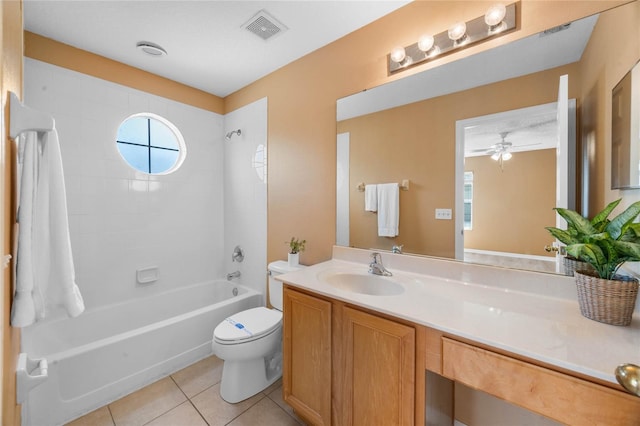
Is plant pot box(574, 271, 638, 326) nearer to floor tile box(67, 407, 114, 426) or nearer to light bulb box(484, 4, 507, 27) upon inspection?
light bulb box(484, 4, 507, 27)

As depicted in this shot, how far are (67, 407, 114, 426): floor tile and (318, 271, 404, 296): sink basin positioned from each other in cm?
153

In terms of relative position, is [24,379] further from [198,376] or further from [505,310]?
[505,310]

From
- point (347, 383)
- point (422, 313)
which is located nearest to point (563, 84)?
point (422, 313)

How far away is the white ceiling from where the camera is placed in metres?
1.60

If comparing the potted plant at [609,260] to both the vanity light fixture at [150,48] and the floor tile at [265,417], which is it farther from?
the vanity light fixture at [150,48]

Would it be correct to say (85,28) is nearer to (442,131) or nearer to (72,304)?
(72,304)

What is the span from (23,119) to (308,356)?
145cm

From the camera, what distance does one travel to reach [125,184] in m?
2.31

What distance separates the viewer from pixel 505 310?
104 cm

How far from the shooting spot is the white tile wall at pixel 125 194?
2023mm

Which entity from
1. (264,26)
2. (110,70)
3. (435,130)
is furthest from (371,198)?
(110,70)

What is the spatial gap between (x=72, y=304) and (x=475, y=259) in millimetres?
1774

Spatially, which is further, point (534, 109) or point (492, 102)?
point (492, 102)

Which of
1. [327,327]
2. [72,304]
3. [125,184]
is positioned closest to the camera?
[72,304]
